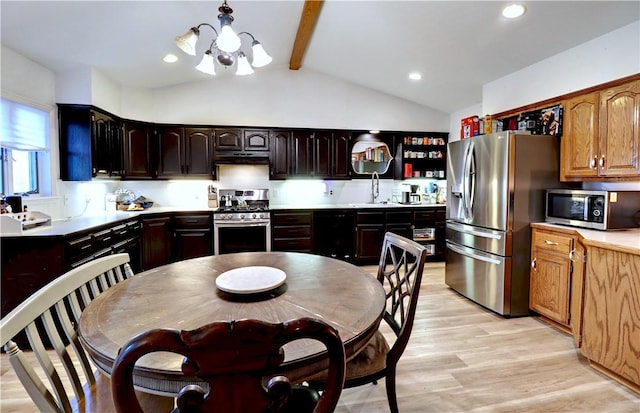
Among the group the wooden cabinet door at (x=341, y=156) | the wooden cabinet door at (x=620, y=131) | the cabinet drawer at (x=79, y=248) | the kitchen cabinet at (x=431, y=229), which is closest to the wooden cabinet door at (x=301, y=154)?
the wooden cabinet door at (x=341, y=156)

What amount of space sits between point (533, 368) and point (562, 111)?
2.32m

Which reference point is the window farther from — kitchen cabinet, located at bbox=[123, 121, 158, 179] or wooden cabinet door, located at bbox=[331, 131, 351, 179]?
wooden cabinet door, located at bbox=[331, 131, 351, 179]

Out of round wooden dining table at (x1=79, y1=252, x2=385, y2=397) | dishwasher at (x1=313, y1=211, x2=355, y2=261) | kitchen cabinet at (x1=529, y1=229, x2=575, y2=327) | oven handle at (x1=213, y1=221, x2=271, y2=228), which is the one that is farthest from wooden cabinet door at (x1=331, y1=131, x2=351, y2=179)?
round wooden dining table at (x1=79, y1=252, x2=385, y2=397)

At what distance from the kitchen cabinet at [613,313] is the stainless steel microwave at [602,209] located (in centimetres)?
45

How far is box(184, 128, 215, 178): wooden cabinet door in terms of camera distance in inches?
187

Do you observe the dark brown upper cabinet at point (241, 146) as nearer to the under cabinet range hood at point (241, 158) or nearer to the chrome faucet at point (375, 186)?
the under cabinet range hood at point (241, 158)

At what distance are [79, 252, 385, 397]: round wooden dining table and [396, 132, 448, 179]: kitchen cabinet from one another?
3.96 metres

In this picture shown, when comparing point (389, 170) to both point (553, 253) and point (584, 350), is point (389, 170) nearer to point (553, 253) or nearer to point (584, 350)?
point (553, 253)

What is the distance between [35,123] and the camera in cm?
323

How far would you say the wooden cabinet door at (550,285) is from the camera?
8.97 ft

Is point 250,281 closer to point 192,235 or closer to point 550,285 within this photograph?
point 550,285

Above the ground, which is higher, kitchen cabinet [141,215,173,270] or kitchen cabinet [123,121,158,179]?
kitchen cabinet [123,121,158,179]

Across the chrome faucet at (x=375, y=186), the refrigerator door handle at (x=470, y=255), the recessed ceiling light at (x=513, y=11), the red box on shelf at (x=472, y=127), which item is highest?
the recessed ceiling light at (x=513, y=11)

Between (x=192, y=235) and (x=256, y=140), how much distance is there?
5.45 feet
